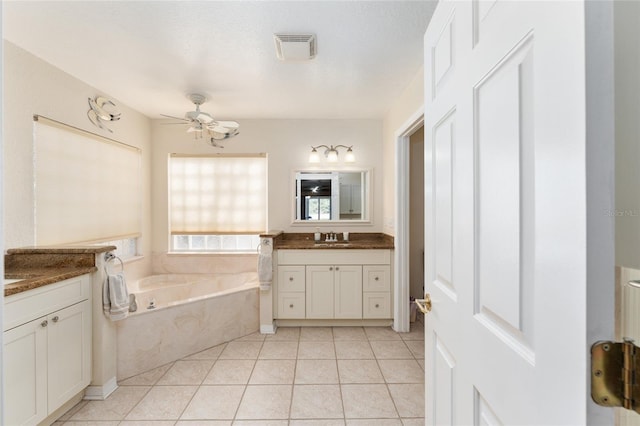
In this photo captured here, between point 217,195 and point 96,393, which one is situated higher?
point 217,195

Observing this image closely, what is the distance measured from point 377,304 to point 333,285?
0.54m

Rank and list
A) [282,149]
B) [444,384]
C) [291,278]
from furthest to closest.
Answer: [282,149], [291,278], [444,384]

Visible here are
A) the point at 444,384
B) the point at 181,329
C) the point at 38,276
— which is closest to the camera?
the point at 444,384

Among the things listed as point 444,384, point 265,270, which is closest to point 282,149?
point 265,270

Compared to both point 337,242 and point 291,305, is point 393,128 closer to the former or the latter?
point 337,242

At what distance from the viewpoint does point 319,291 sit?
336cm

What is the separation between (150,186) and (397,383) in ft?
11.9

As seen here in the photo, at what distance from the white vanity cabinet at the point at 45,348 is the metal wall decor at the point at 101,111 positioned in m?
1.70

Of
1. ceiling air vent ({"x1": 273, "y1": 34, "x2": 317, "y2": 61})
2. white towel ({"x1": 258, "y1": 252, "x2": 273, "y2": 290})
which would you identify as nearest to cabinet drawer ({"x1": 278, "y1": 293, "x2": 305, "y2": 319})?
white towel ({"x1": 258, "y1": 252, "x2": 273, "y2": 290})

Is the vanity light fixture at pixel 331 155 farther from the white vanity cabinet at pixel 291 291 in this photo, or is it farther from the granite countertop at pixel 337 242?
the white vanity cabinet at pixel 291 291

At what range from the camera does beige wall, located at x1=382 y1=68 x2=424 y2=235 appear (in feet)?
8.71

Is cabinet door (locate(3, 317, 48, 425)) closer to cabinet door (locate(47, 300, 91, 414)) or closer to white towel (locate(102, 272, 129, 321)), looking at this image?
cabinet door (locate(47, 300, 91, 414))

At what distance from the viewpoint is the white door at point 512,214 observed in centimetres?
44

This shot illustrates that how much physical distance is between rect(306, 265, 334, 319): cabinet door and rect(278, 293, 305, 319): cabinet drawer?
0.08 m
